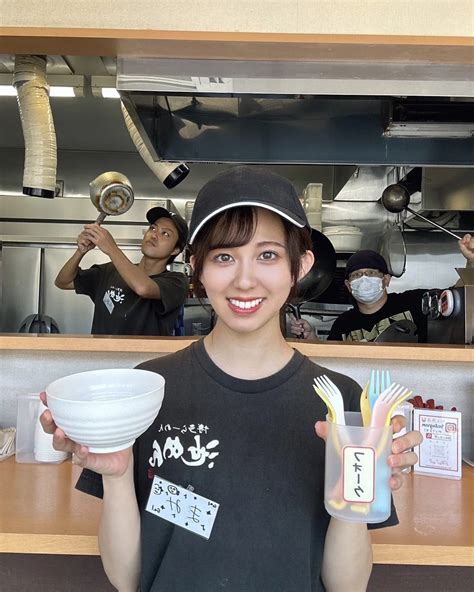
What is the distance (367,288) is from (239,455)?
1.96m

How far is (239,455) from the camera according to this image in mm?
913

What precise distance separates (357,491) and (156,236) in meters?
1.98

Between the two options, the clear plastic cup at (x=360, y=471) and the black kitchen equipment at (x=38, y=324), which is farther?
the black kitchen equipment at (x=38, y=324)

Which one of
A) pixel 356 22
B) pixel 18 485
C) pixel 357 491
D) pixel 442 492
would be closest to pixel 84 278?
pixel 18 485

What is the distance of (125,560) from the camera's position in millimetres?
919

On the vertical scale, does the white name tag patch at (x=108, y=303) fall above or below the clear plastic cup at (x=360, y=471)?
above

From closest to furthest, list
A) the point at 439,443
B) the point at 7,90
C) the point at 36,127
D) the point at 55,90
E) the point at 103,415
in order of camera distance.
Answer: the point at 103,415
the point at 439,443
the point at 36,127
the point at 55,90
the point at 7,90

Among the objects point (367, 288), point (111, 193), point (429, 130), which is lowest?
point (367, 288)

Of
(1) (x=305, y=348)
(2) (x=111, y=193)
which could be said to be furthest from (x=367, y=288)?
(2) (x=111, y=193)

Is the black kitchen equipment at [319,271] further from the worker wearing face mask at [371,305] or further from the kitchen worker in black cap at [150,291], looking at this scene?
the kitchen worker in black cap at [150,291]

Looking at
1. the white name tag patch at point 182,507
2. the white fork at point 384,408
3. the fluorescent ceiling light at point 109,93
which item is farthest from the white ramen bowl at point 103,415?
the fluorescent ceiling light at point 109,93

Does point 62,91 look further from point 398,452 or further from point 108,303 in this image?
point 398,452

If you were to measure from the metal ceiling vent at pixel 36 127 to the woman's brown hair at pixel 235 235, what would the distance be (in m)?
1.18

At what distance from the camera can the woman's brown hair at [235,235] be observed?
877mm
